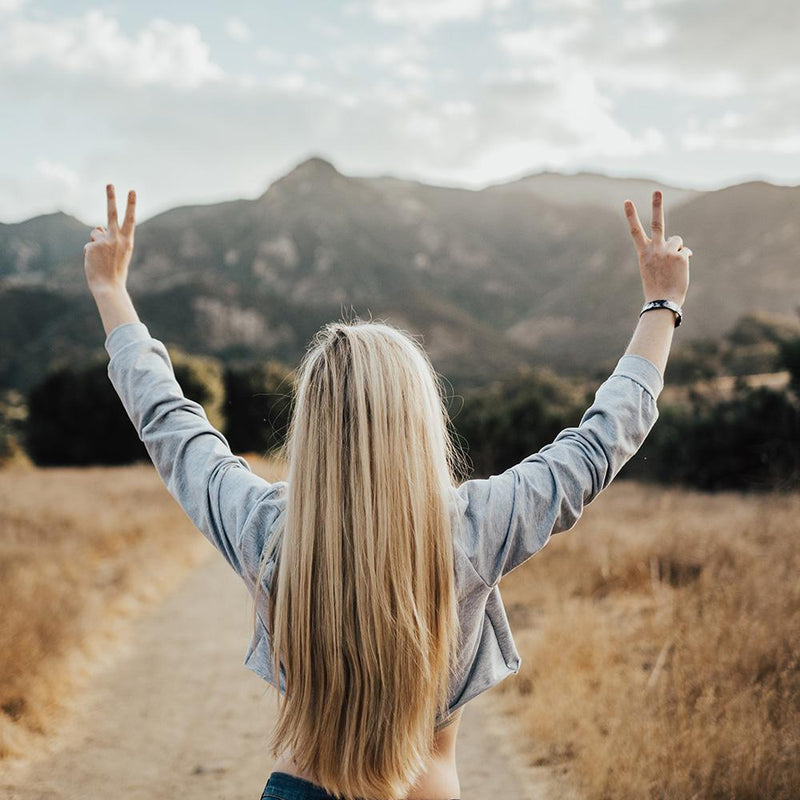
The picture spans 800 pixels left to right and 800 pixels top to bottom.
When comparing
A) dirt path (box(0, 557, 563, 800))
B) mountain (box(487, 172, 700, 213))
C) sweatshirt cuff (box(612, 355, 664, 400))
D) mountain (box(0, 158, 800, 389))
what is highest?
mountain (box(487, 172, 700, 213))

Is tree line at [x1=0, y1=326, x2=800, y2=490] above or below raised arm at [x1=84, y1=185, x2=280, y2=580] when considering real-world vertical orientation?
below

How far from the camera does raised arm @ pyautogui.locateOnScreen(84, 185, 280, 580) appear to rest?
62.9 inches

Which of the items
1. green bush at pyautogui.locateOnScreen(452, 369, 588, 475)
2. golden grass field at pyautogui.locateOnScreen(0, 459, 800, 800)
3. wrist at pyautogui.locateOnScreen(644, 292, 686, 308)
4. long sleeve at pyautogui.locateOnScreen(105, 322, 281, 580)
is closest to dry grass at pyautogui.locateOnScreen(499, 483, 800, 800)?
golden grass field at pyautogui.locateOnScreen(0, 459, 800, 800)

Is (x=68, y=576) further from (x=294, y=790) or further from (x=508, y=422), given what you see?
(x=508, y=422)

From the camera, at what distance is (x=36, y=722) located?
15.6 feet

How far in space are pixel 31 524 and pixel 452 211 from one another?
17233 centimetres

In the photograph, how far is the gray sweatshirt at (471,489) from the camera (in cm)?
148

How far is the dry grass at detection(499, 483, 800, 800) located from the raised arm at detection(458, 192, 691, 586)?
2449 millimetres

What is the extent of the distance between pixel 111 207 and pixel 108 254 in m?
0.13

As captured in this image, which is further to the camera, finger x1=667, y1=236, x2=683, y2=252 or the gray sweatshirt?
finger x1=667, y1=236, x2=683, y2=252

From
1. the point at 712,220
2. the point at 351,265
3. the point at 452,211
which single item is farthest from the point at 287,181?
the point at 712,220

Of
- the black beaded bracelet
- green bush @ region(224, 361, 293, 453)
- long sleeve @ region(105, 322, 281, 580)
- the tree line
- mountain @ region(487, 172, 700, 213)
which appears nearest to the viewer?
Answer: long sleeve @ region(105, 322, 281, 580)

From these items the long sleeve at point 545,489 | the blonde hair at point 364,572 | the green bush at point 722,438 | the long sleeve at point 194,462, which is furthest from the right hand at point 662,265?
the green bush at point 722,438

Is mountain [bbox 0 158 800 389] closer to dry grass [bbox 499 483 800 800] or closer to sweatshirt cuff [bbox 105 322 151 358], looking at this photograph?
dry grass [bbox 499 483 800 800]
